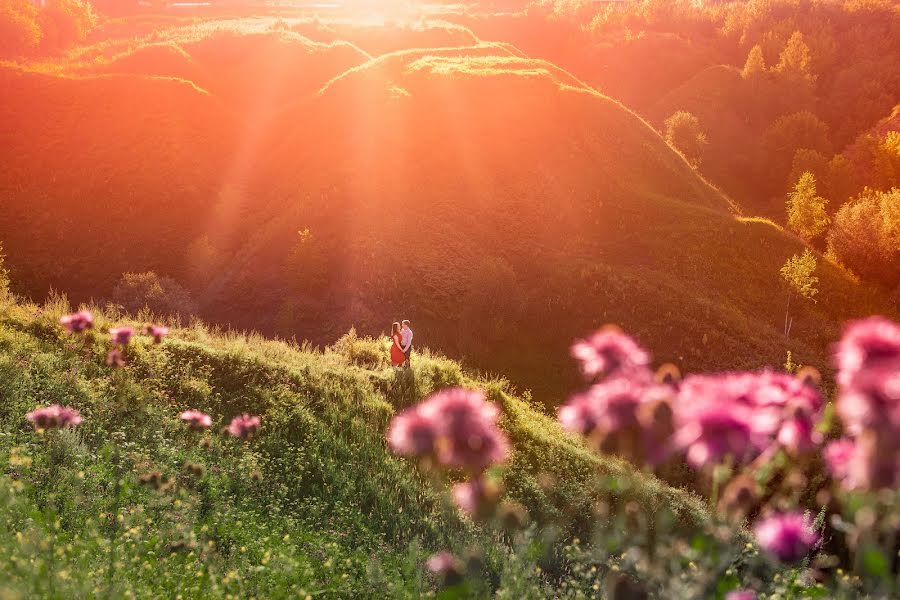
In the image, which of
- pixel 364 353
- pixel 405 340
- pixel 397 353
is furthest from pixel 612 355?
pixel 364 353

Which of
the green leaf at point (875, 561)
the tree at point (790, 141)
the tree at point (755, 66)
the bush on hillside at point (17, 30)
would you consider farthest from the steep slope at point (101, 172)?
the tree at point (755, 66)

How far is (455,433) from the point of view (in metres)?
3.99

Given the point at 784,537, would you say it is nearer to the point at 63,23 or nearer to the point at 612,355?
the point at 612,355

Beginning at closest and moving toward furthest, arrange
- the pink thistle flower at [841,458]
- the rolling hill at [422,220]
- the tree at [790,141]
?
the pink thistle flower at [841,458] → the rolling hill at [422,220] → the tree at [790,141]

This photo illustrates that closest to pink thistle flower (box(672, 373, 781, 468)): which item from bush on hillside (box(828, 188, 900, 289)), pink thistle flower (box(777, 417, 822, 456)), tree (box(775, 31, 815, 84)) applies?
pink thistle flower (box(777, 417, 822, 456))

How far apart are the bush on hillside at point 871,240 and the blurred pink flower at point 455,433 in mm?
45154

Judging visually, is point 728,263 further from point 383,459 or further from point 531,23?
point 531,23

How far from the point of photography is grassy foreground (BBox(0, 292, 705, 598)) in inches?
259

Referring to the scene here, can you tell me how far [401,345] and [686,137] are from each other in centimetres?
6349

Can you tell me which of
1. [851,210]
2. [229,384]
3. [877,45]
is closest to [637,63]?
[877,45]

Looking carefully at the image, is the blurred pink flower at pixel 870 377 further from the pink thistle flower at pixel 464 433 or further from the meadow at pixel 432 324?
the pink thistle flower at pixel 464 433

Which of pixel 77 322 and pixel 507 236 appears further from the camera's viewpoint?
pixel 507 236

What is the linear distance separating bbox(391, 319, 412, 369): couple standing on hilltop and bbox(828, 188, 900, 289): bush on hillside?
35817 millimetres

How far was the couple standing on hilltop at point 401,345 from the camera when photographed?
18016mm
